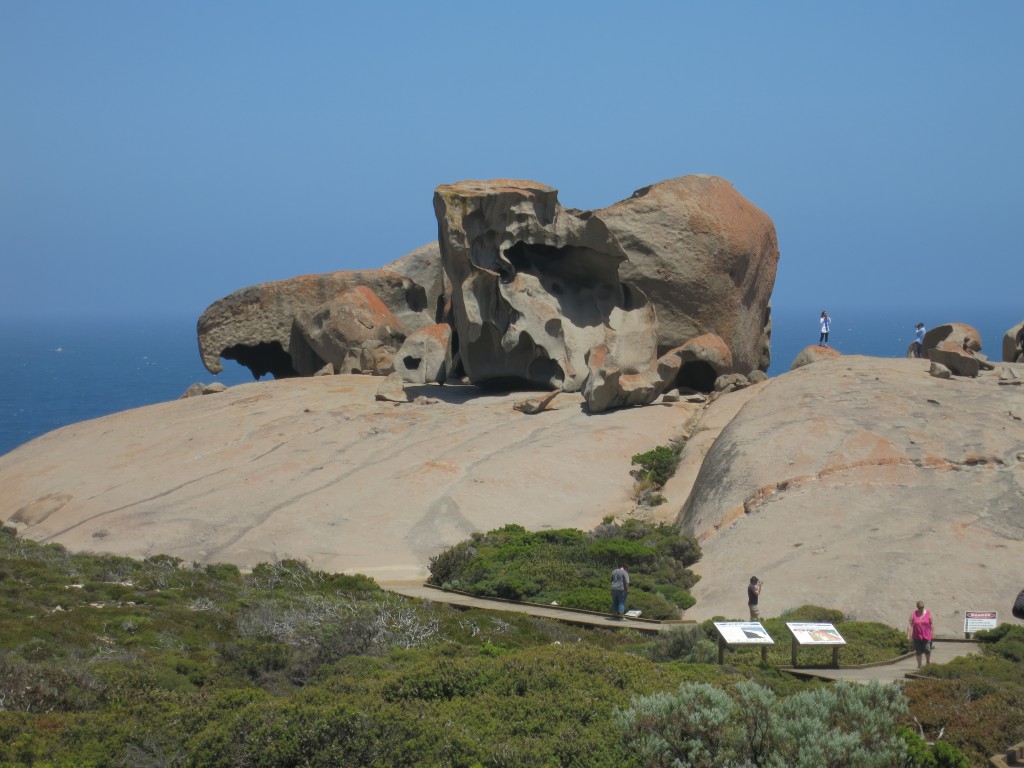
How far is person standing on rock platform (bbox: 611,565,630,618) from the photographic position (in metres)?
19.8

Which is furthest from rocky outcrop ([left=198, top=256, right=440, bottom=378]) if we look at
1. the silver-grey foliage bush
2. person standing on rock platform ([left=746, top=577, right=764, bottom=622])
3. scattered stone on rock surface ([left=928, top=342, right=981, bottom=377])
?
the silver-grey foliage bush

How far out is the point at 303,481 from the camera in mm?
27625

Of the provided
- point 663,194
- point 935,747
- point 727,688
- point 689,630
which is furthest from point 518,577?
point 663,194

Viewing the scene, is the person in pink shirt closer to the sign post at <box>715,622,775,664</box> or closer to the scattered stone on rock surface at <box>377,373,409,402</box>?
the sign post at <box>715,622,775,664</box>

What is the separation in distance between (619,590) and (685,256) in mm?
18159

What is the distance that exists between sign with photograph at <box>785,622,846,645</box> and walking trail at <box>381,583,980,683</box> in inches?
17.5

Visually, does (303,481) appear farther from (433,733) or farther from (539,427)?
(433,733)

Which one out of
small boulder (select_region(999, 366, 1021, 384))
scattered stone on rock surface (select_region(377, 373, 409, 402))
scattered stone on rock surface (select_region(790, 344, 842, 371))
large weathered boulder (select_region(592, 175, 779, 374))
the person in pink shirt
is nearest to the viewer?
the person in pink shirt

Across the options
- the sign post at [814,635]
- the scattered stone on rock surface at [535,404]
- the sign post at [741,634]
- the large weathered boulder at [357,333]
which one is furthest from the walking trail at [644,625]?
the large weathered boulder at [357,333]

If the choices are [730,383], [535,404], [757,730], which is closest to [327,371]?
[535,404]

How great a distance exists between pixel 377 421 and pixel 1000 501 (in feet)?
50.1

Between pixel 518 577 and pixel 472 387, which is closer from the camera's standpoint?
pixel 518 577

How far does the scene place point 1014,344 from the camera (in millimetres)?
37094

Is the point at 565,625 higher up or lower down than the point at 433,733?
lower down
